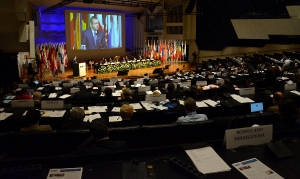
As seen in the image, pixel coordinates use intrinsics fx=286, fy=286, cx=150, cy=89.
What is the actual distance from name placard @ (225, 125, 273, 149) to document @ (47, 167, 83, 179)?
4.32ft

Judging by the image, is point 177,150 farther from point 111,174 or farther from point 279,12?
point 279,12

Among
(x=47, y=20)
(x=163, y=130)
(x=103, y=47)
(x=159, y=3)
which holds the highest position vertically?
(x=159, y=3)

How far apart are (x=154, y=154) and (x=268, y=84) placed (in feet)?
23.5

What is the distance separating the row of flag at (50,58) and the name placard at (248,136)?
1413 centimetres

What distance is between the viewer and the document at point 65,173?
214 centimetres

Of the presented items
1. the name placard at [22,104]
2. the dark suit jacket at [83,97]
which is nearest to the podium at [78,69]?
the dark suit jacket at [83,97]

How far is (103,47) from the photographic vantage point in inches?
842

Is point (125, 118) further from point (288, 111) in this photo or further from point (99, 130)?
point (288, 111)

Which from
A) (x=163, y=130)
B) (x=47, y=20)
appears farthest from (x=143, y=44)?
(x=163, y=130)

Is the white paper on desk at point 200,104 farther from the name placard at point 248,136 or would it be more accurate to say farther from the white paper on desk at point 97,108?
the name placard at point 248,136

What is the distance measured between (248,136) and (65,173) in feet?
5.44

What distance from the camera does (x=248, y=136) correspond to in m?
2.68

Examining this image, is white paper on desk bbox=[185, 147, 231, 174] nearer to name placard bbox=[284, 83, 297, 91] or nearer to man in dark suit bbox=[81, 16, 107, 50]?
name placard bbox=[284, 83, 297, 91]

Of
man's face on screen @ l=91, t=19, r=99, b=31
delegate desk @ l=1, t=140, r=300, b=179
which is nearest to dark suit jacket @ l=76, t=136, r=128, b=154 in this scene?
delegate desk @ l=1, t=140, r=300, b=179
